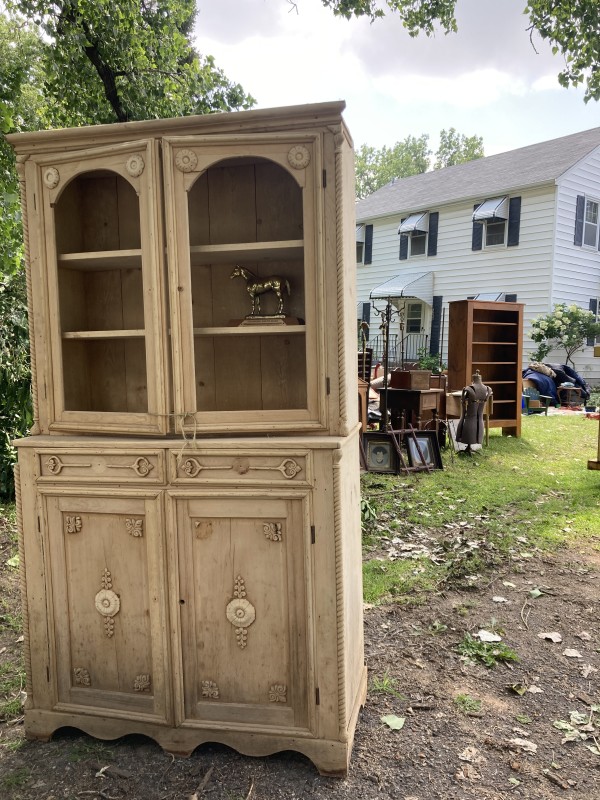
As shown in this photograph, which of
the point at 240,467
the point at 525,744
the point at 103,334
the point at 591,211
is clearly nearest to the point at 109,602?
the point at 240,467

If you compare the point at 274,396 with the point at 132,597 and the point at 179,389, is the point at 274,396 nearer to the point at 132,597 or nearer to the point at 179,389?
the point at 179,389

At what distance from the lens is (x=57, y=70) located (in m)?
5.73

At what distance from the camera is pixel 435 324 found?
53.7 feet

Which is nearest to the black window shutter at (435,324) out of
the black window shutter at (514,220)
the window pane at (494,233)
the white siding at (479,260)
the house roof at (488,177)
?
the white siding at (479,260)

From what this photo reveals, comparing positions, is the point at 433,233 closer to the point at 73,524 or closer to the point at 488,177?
the point at 488,177

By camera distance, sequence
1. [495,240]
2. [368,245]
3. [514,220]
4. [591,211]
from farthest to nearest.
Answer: [368,245], [495,240], [591,211], [514,220]

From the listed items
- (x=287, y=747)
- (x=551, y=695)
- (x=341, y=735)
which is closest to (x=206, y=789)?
(x=287, y=747)

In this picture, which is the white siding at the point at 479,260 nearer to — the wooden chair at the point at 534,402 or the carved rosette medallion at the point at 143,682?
the wooden chair at the point at 534,402

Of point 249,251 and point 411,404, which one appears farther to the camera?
point 411,404

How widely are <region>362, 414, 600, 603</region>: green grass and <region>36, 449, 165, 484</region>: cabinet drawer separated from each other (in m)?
2.01

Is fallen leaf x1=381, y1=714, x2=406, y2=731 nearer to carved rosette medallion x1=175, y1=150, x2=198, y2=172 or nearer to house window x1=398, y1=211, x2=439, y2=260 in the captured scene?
carved rosette medallion x1=175, y1=150, x2=198, y2=172

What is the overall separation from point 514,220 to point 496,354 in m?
6.67

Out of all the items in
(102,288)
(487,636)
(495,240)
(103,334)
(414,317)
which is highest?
(495,240)

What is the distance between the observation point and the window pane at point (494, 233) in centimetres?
1480
